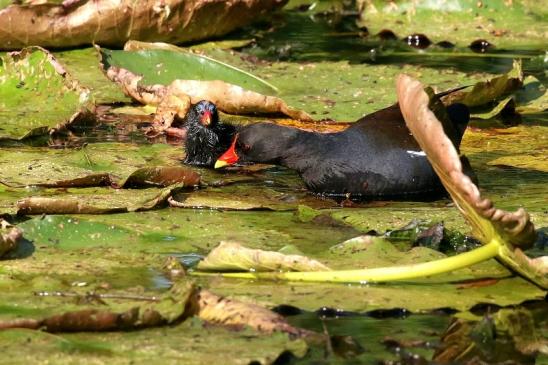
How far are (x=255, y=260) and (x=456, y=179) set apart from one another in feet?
2.01

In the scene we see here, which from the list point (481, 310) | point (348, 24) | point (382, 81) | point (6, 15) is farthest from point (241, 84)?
point (481, 310)

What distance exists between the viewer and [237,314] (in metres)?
3.28

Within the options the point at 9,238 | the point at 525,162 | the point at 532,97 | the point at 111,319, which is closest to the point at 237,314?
the point at 111,319

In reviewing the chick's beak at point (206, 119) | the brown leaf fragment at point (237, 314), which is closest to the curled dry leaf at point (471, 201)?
the brown leaf fragment at point (237, 314)

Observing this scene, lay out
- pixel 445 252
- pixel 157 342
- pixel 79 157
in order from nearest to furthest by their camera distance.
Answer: pixel 157 342
pixel 445 252
pixel 79 157

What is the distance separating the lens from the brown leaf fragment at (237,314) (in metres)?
3.21

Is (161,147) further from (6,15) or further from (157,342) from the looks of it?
(157,342)

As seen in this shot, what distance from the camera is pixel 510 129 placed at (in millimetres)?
6344

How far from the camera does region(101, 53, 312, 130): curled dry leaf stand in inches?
255

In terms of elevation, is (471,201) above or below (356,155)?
above

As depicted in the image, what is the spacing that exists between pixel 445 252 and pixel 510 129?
2.35 m

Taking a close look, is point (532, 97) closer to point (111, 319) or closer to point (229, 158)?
point (229, 158)

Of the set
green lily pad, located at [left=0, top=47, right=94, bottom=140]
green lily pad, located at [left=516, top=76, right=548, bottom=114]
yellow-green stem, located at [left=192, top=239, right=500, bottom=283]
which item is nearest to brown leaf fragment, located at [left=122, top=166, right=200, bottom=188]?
green lily pad, located at [left=0, top=47, right=94, bottom=140]

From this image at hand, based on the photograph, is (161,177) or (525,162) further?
(525,162)
